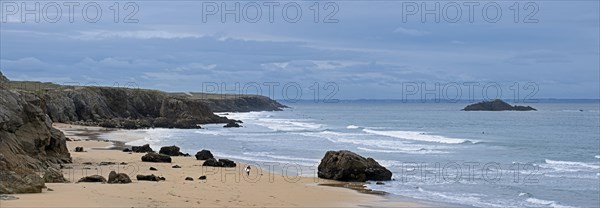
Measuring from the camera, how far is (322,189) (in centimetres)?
2469

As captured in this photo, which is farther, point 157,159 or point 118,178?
point 157,159

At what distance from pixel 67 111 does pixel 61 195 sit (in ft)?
197

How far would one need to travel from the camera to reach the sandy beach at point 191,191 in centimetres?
1728

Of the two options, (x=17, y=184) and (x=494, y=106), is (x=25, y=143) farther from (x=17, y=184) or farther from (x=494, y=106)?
(x=494, y=106)

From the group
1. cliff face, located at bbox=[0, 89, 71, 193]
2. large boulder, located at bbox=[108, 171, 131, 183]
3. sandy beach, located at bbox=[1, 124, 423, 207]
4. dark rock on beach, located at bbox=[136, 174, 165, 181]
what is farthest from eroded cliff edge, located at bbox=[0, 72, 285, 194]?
dark rock on beach, located at bbox=[136, 174, 165, 181]

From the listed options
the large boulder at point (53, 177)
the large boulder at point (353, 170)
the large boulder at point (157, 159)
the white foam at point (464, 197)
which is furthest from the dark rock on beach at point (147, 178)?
the white foam at point (464, 197)

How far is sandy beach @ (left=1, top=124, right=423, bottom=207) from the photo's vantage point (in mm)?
17281

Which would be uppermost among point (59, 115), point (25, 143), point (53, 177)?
point (59, 115)

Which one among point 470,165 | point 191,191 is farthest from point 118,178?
point 470,165

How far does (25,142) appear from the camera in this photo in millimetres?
23500

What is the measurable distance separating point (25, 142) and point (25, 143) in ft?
0.15

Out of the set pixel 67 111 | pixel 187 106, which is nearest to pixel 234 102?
pixel 187 106

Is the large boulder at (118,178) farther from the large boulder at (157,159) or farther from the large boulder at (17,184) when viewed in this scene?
the large boulder at (157,159)

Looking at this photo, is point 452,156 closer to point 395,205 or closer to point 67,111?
point 395,205
